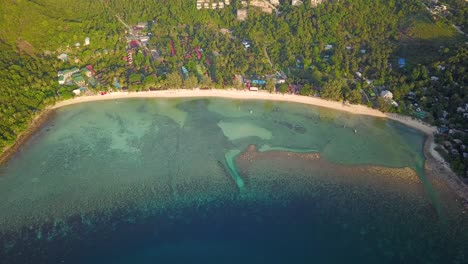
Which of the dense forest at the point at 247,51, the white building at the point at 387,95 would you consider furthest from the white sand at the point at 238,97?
the white building at the point at 387,95

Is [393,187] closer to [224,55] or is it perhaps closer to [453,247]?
[453,247]

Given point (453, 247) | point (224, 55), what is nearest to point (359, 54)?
point (224, 55)

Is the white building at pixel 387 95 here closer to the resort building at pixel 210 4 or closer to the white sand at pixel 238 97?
the white sand at pixel 238 97

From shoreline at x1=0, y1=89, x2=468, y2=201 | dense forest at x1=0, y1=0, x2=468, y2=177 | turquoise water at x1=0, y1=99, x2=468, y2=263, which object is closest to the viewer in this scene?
turquoise water at x1=0, y1=99, x2=468, y2=263

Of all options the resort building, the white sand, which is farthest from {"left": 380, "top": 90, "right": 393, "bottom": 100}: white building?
the resort building

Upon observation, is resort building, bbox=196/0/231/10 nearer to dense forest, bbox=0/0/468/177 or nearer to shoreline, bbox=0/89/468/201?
dense forest, bbox=0/0/468/177

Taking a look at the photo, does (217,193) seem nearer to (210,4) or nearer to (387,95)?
(387,95)

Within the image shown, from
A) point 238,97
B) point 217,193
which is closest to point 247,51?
point 238,97
